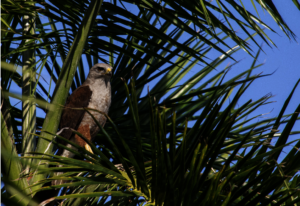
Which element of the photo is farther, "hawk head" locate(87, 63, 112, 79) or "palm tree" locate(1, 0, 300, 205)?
"hawk head" locate(87, 63, 112, 79)

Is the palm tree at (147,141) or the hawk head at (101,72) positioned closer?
the palm tree at (147,141)

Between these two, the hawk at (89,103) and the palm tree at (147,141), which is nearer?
the palm tree at (147,141)

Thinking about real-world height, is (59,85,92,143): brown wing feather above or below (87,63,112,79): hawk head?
below

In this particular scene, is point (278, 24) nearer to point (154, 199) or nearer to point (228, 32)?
point (228, 32)

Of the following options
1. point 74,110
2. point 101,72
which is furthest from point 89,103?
point 101,72

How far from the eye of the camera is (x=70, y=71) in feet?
3.97

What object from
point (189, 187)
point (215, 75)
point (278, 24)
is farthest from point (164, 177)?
point (215, 75)

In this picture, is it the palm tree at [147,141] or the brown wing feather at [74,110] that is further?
the brown wing feather at [74,110]

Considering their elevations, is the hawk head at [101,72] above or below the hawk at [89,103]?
above

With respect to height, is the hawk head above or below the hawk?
above

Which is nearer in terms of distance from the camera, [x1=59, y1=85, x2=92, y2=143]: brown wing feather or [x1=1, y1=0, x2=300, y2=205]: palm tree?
[x1=1, y1=0, x2=300, y2=205]: palm tree

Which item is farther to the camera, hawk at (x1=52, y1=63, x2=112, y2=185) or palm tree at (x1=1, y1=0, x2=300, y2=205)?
hawk at (x1=52, y1=63, x2=112, y2=185)

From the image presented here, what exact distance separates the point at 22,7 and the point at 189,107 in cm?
119

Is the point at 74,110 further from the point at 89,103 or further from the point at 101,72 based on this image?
the point at 101,72
